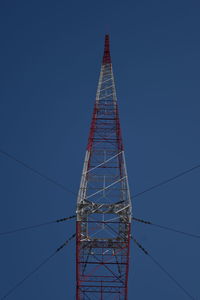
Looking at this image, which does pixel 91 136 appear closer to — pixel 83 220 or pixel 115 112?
pixel 115 112

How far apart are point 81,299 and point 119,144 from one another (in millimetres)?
11910

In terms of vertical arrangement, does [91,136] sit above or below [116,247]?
above

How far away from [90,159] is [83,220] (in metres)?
7.06

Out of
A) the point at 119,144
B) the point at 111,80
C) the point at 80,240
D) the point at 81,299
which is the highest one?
the point at 111,80

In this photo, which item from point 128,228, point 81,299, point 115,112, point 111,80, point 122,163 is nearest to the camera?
point 128,228

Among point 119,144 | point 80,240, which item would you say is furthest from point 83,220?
point 119,144

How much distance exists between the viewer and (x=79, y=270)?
94.4 ft

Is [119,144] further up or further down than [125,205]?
further up

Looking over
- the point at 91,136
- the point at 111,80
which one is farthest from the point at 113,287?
the point at 111,80

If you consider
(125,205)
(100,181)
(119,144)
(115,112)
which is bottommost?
(125,205)

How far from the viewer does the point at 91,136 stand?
33750mm

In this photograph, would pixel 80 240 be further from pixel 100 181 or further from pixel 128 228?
pixel 100 181

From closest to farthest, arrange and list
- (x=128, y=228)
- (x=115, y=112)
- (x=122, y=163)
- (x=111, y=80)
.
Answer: (x=128, y=228), (x=122, y=163), (x=115, y=112), (x=111, y=80)

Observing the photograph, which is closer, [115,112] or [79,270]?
[79,270]
